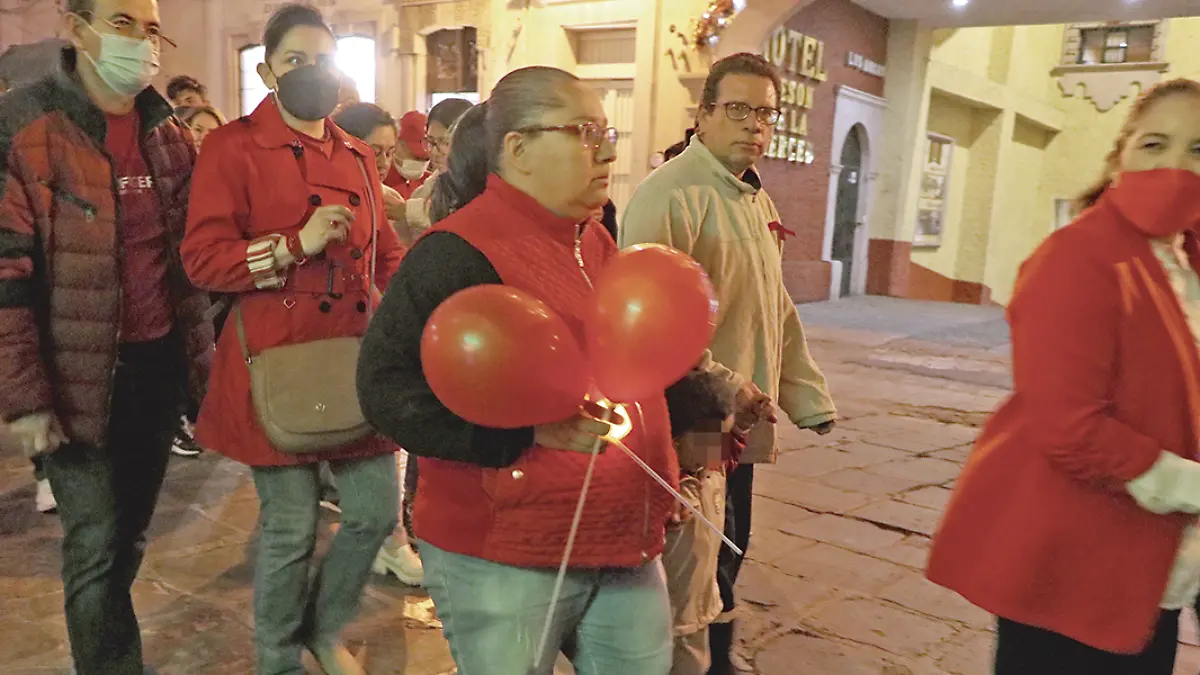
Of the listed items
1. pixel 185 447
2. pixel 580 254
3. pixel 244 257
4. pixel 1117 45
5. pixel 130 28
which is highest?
pixel 1117 45

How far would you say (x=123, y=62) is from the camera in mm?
2340

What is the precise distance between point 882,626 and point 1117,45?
20.0 metres

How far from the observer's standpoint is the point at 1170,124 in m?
1.82

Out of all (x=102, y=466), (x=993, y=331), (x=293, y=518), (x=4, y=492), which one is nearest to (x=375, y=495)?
(x=293, y=518)

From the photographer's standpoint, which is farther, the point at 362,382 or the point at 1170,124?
the point at 1170,124

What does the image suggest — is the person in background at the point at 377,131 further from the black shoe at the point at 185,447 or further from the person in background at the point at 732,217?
the black shoe at the point at 185,447

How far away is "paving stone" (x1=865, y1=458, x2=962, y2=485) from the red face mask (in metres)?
3.75

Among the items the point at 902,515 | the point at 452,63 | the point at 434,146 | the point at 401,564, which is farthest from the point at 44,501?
the point at 452,63

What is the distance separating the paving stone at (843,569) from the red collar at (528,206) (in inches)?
106

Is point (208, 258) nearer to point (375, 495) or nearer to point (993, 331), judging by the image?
point (375, 495)

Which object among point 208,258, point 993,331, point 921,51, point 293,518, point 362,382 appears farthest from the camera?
point 921,51

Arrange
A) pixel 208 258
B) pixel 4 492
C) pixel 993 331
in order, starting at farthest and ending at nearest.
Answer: pixel 993 331, pixel 4 492, pixel 208 258

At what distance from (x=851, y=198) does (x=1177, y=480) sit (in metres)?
14.1

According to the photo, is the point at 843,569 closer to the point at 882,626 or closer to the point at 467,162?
the point at 882,626
